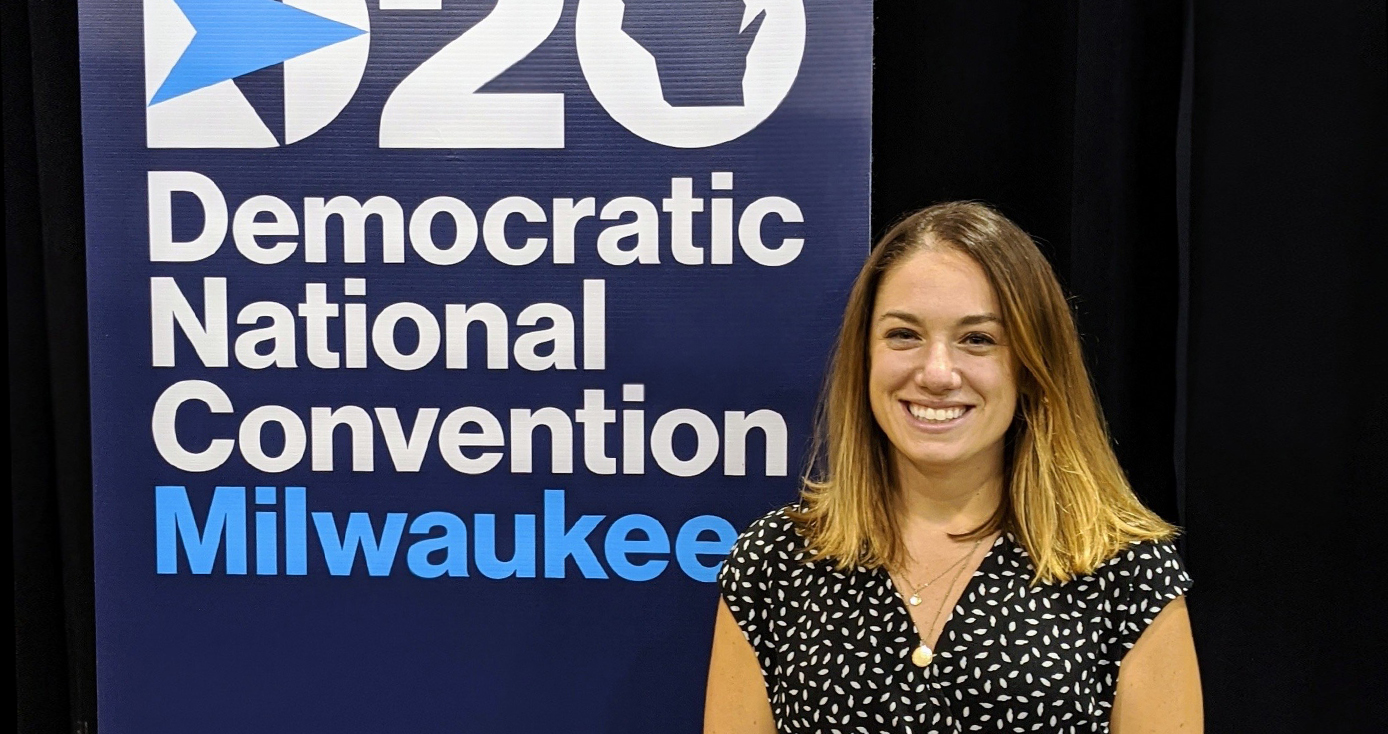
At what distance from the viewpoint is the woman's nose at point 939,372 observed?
130 centimetres

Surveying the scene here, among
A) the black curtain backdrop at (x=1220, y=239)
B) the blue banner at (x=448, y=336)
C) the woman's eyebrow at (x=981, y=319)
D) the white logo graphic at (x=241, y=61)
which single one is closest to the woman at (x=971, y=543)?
the woman's eyebrow at (x=981, y=319)

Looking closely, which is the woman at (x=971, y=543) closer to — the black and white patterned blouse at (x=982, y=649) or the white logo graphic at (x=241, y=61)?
the black and white patterned blouse at (x=982, y=649)

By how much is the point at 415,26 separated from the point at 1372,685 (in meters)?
1.92

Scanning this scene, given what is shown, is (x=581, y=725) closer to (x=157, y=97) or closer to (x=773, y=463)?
(x=773, y=463)

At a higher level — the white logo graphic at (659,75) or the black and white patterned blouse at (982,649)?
the white logo graphic at (659,75)

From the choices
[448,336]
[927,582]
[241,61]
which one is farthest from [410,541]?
[927,582]

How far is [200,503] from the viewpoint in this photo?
196 cm

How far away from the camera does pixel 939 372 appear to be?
4.27 feet

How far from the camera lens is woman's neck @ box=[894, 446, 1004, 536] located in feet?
4.57

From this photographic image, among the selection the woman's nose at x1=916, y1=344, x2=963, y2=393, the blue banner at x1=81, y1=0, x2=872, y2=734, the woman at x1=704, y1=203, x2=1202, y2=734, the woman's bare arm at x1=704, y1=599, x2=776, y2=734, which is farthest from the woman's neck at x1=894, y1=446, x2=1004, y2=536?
the blue banner at x1=81, y1=0, x2=872, y2=734

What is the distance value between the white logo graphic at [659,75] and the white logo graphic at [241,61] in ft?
1.23

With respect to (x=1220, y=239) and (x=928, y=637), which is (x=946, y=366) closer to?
(x=928, y=637)

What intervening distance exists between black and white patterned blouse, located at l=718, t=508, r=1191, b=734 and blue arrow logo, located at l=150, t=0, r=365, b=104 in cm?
120

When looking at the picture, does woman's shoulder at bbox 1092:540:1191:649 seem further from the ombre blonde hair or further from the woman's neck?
the woman's neck
